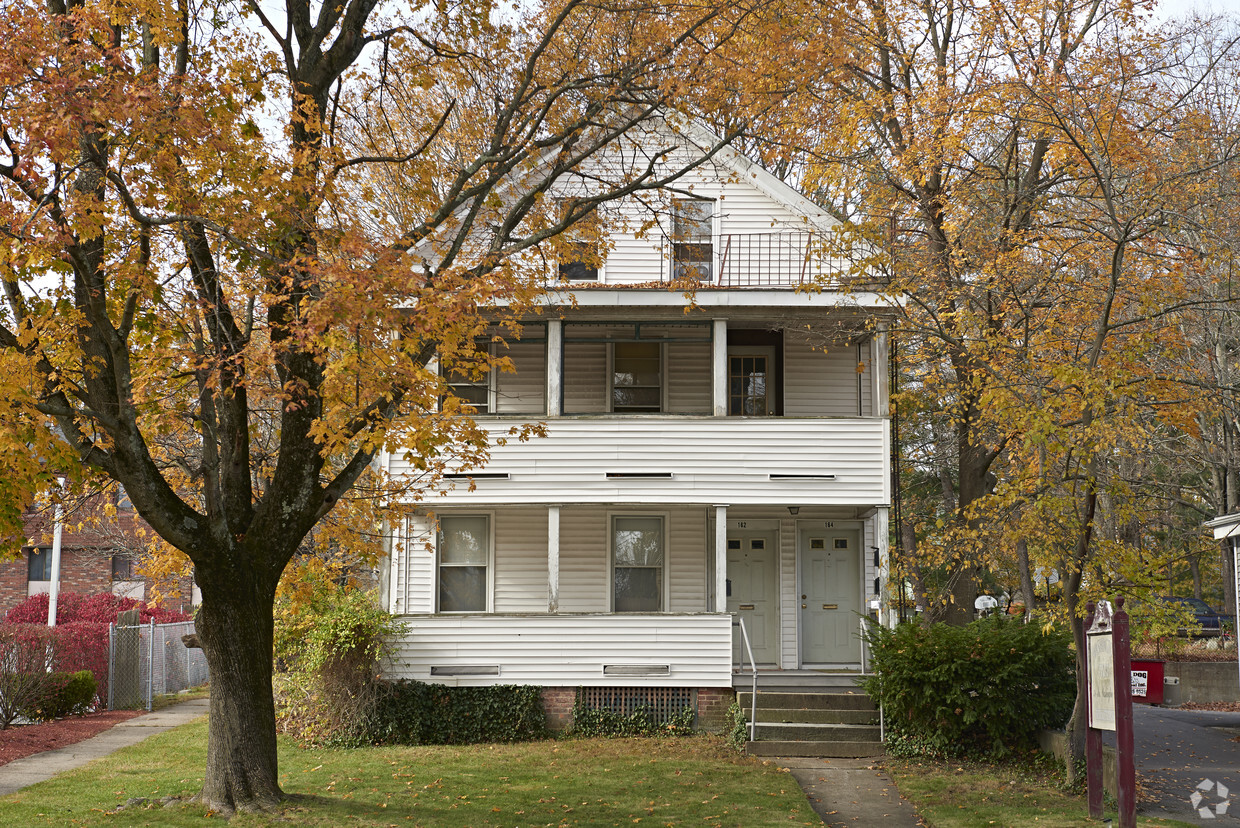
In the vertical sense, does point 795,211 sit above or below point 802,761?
above

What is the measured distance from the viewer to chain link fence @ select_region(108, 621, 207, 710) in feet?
68.3

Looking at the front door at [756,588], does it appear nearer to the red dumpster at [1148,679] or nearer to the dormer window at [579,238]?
the dormer window at [579,238]

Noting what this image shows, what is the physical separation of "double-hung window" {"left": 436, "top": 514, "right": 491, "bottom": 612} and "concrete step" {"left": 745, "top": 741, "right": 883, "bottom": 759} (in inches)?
220

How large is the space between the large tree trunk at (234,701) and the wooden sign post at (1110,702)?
819 cm

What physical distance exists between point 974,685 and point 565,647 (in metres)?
6.26

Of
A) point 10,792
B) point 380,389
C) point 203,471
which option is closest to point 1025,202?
point 380,389

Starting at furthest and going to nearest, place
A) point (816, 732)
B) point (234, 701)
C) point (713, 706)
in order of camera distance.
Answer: point (713, 706) → point (816, 732) → point (234, 701)

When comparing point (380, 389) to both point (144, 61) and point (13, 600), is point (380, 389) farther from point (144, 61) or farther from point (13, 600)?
point (13, 600)

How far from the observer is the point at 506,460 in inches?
689

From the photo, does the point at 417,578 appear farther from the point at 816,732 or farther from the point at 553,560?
the point at 816,732

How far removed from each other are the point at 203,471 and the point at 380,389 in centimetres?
292

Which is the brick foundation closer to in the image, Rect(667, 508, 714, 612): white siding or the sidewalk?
Rect(667, 508, 714, 612): white siding

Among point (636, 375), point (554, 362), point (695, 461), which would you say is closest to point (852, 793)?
point (695, 461)

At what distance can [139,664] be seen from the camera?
21641mm
